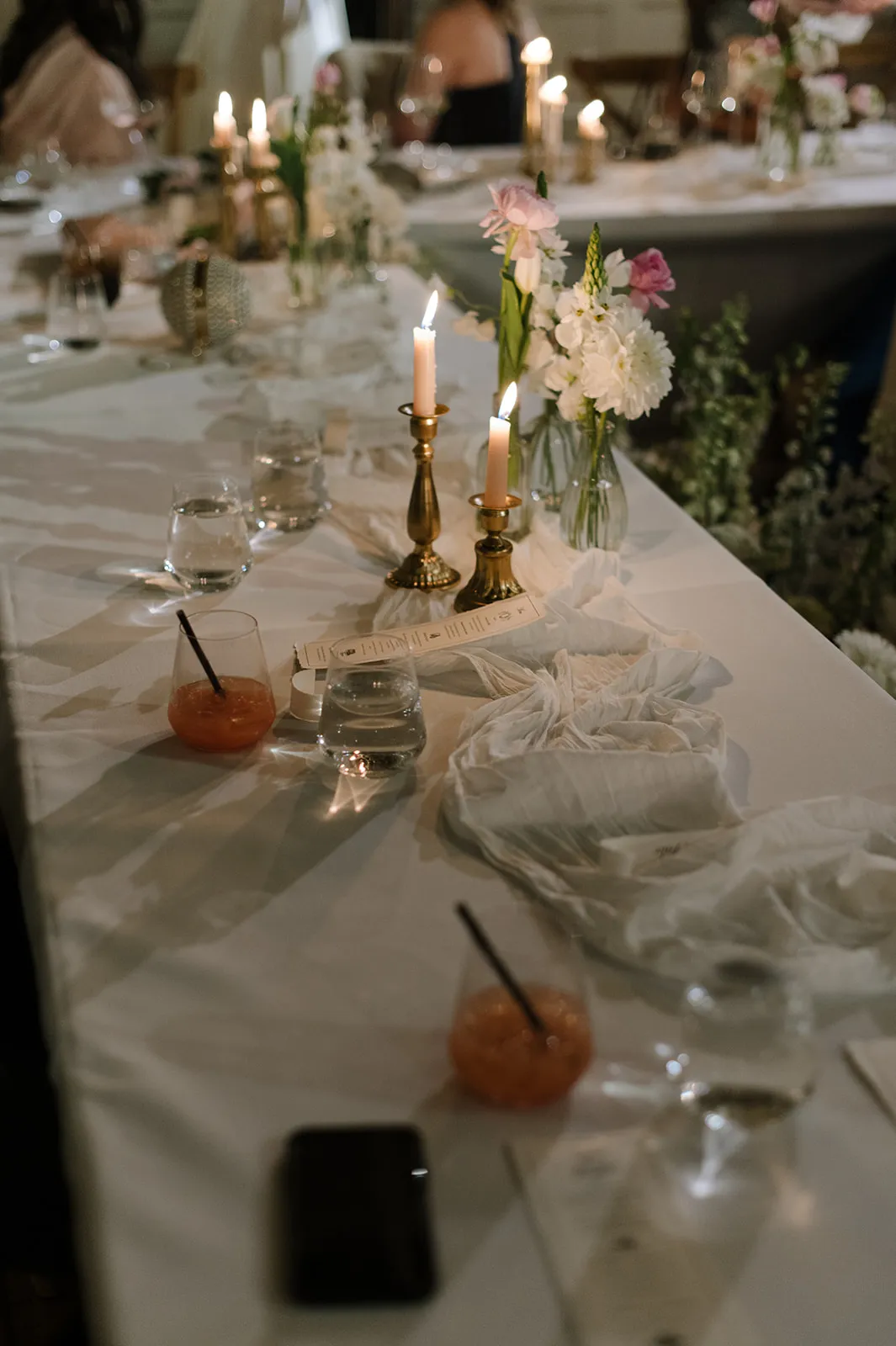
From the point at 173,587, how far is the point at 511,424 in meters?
0.42

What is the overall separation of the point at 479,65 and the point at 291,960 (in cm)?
403

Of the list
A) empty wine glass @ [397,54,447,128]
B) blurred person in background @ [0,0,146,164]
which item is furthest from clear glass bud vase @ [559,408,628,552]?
blurred person in background @ [0,0,146,164]

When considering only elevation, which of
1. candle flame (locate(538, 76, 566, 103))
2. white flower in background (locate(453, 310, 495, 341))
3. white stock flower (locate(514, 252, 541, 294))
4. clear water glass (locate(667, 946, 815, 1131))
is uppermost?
candle flame (locate(538, 76, 566, 103))

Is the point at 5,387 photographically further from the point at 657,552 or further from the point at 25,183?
the point at 25,183

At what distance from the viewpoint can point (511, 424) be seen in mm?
1459

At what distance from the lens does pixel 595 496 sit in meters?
1.42

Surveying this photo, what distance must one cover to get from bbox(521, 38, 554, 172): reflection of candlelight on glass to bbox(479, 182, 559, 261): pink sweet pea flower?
1417 mm

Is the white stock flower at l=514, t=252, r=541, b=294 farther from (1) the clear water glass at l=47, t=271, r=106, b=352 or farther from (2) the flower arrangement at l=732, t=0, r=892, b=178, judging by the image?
(2) the flower arrangement at l=732, t=0, r=892, b=178

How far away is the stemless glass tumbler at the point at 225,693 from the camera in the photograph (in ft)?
3.48

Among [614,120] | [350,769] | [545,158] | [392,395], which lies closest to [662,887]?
[350,769]

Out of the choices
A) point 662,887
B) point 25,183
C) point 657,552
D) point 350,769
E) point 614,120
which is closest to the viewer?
point 662,887

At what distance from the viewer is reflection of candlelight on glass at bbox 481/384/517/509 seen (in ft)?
4.00

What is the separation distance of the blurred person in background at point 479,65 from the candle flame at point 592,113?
94cm


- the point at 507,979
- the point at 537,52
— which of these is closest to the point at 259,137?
the point at 537,52
